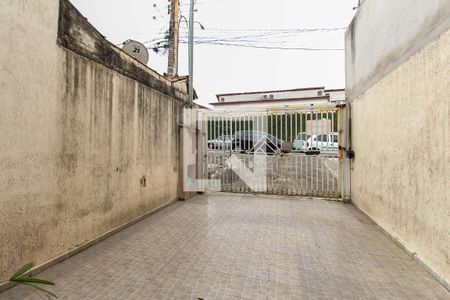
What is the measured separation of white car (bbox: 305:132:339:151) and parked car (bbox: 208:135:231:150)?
2125mm

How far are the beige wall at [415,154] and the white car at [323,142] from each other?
165 centimetres

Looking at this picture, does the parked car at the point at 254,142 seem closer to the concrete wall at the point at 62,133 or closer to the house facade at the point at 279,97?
the concrete wall at the point at 62,133

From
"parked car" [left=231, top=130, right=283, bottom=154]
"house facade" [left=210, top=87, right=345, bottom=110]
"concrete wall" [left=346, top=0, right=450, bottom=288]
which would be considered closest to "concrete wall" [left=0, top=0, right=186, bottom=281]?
A: "parked car" [left=231, top=130, right=283, bottom=154]

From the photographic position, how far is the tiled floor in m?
2.17

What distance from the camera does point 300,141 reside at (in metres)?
6.45

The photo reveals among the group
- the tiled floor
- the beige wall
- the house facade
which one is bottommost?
the tiled floor

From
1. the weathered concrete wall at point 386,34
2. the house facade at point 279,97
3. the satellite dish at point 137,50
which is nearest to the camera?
the weathered concrete wall at point 386,34

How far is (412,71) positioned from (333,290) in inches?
103

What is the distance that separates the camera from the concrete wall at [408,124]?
231cm

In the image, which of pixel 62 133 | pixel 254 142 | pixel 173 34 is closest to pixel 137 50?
pixel 62 133

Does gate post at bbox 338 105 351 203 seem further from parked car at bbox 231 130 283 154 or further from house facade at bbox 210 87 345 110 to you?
house facade at bbox 210 87 345 110

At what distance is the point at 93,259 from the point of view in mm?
2723

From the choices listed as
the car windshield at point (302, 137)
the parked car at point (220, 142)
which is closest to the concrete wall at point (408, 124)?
the car windshield at point (302, 137)

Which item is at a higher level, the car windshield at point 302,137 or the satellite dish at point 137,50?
the satellite dish at point 137,50
